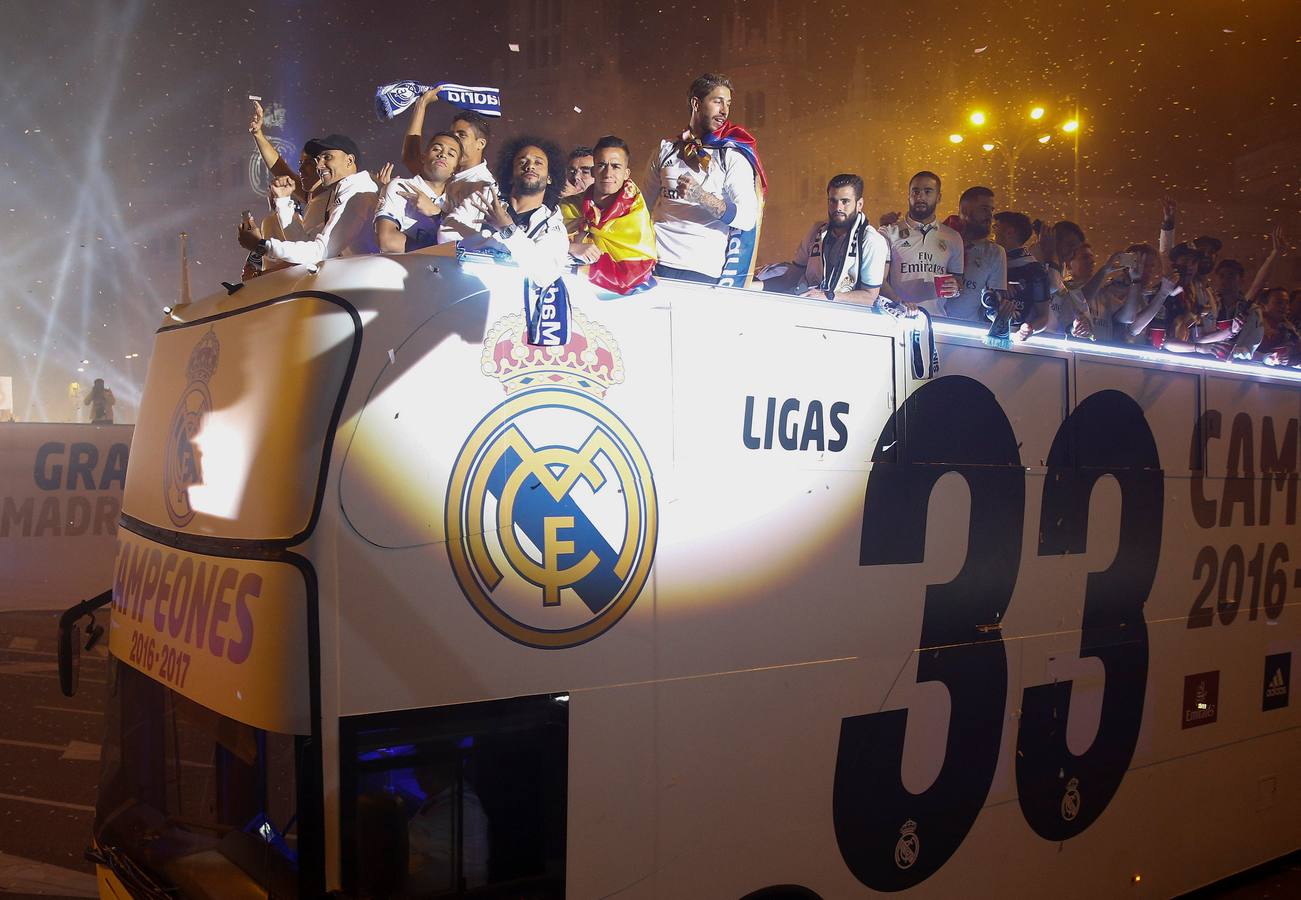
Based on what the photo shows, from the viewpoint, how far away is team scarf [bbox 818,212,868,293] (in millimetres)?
5363

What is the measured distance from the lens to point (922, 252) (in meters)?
6.33

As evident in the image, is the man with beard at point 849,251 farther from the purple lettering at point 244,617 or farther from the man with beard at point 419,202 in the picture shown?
the purple lettering at point 244,617

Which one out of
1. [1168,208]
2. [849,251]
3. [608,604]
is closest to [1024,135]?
[1168,208]

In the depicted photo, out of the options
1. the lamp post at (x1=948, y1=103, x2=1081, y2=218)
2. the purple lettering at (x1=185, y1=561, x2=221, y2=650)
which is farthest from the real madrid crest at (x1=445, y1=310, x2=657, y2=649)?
the lamp post at (x1=948, y1=103, x2=1081, y2=218)

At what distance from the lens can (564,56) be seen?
5509cm

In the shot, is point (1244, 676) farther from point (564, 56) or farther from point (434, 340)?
point (564, 56)

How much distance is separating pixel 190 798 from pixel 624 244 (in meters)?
2.57

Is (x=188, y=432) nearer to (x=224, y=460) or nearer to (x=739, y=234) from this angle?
(x=224, y=460)

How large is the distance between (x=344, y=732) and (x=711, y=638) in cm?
143

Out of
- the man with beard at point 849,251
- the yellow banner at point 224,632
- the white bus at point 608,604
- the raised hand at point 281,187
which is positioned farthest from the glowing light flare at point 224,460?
the man with beard at point 849,251

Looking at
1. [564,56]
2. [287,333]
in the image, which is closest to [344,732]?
[287,333]

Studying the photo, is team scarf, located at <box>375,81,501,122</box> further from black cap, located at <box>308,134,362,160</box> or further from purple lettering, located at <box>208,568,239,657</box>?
purple lettering, located at <box>208,568,239,657</box>

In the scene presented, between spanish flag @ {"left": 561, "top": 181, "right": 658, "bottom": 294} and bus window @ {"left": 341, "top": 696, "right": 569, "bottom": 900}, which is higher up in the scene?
spanish flag @ {"left": 561, "top": 181, "right": 658, "bottom": 294}

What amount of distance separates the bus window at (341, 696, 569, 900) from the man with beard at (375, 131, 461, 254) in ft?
6.98
